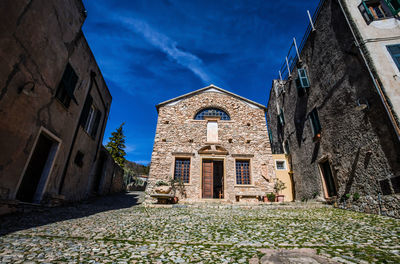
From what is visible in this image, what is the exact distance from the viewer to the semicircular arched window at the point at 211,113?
1343cm

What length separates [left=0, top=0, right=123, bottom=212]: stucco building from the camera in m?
4.68

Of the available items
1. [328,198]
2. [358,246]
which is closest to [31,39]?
[358,246]

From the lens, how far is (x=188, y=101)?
Result: 13758 millimetres

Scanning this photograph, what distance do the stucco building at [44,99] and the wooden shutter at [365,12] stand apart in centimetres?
1140

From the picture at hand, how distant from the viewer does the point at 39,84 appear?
5.63m

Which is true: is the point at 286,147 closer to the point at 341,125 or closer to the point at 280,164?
the point at 280,164

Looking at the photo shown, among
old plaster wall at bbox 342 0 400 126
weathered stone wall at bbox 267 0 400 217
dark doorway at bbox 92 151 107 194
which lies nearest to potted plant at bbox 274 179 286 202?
weathered stone wall at bbox 267 0 400 217

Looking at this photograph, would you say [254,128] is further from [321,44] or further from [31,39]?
[31,39]

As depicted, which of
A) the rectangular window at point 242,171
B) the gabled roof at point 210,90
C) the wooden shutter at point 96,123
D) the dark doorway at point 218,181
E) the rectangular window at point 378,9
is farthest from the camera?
the dark doorway at point 218,181

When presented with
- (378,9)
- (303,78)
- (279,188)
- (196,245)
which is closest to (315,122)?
(303,78)

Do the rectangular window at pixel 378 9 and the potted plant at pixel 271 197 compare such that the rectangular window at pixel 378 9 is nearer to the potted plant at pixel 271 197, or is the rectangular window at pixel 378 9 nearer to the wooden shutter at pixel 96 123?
the potted plant at pixel 271 197

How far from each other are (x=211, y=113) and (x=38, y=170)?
10189mm

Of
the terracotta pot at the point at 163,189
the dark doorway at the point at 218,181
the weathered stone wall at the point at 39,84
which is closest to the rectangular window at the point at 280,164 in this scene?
the dark doorway at the point at 218,181

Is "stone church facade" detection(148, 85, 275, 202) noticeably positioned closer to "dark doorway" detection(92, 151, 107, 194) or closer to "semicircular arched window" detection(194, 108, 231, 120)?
"semicircular arched window" detection(194, 108, 231, 120)
